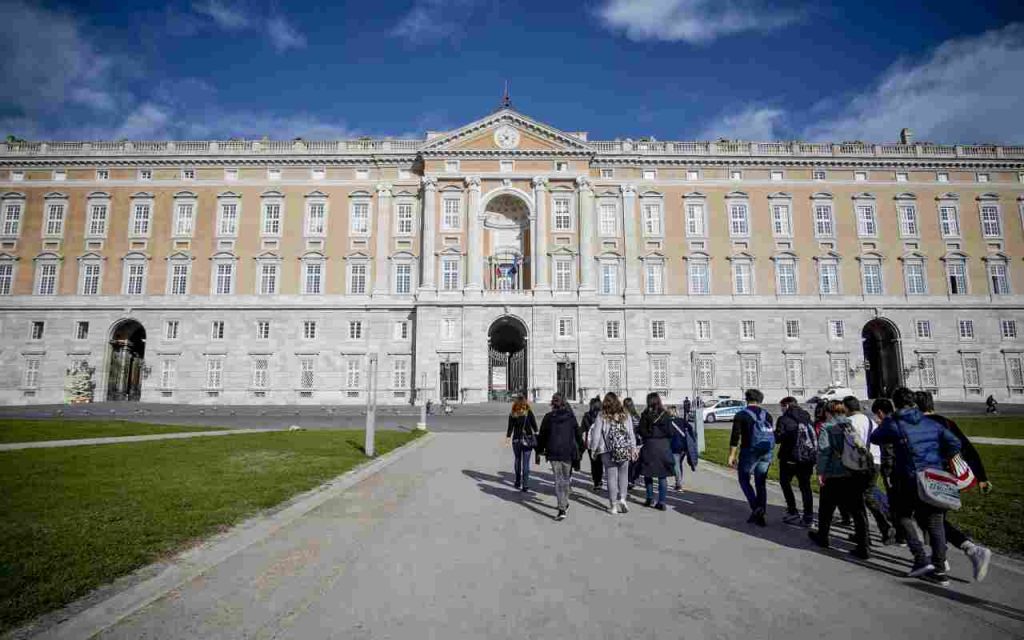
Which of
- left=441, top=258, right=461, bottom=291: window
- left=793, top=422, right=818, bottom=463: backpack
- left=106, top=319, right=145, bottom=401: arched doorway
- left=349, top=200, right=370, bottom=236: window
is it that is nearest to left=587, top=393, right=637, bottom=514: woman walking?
left=793, top=422, right=818, bottom=463: backpack

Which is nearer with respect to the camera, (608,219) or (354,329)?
(354,329)

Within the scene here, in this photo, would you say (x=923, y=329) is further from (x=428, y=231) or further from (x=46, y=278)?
(x=46, y=278)

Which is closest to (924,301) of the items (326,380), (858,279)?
(858,279)

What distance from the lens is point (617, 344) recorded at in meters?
40.3

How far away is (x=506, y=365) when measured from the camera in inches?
1619

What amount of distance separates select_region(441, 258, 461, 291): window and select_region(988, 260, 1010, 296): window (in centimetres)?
4213

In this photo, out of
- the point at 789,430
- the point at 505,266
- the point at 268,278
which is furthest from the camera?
the point at 505,266

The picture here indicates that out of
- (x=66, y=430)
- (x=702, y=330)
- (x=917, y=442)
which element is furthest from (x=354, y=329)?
(x=917, y=442)

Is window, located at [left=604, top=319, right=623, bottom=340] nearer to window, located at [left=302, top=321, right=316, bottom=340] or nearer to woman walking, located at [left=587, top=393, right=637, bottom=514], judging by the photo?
window, located at [left=302, top=321, right=316, bottom=340]

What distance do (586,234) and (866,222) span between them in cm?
2310

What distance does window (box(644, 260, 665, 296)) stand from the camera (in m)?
41.3

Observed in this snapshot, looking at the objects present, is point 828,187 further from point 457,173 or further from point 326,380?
point 326,380

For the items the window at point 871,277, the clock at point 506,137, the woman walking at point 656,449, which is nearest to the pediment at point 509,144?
the clock at point 506,137

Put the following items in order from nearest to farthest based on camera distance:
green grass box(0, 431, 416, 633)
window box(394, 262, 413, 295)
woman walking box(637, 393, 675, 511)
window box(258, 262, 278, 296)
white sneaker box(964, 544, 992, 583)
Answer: green grass box(0, 431, 416, 633) < white sneaker box(964, 544, 992, 583) < woman walking box(637, 393, 675, 511) < window box(394, 262, 413, 295) < window box(258, 262, 278, 296)
